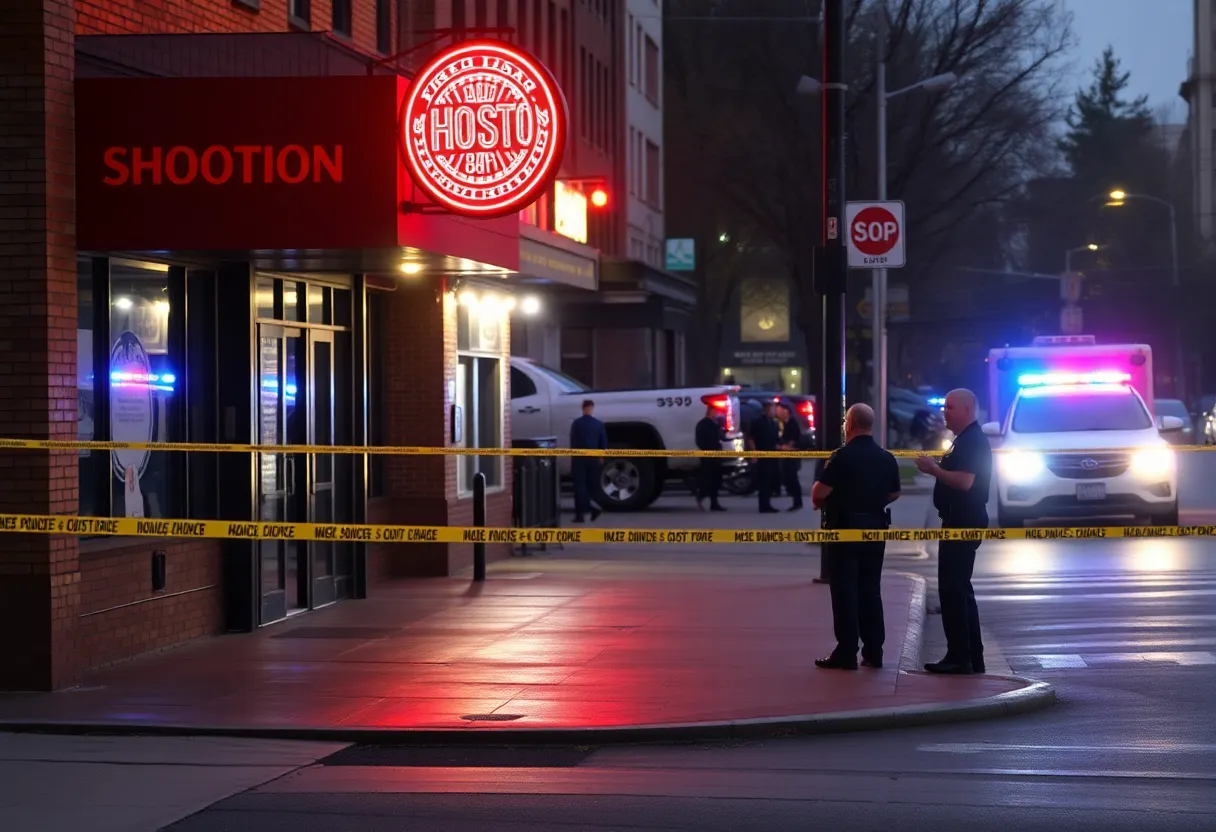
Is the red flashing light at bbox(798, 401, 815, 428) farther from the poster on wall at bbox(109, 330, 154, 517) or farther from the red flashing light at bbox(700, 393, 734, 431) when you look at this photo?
the poster on wall at bbox(109, 330, 154, 517)

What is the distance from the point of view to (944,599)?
12227mm

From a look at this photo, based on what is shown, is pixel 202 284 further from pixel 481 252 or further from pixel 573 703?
pixel 573 703

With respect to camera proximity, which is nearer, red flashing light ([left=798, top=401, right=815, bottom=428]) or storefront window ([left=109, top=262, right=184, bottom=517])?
storefront window ([left=109, top=262, right=184, bottom=517])

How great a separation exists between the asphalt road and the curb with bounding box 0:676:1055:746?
16 cm

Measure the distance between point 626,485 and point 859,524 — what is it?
1734 cm

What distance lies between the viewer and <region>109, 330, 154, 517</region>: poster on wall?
13205mm

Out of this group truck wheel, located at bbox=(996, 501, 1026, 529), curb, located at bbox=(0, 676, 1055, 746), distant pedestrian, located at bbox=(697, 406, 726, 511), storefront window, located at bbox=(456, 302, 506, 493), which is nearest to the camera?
curb, located at bbox=(0, 676, 1055, 746)

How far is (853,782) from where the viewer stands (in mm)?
8898

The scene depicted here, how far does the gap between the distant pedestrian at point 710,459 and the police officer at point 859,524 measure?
50.3ft

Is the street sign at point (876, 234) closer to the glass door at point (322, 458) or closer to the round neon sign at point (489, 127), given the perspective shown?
the glass door at point (322, 458)

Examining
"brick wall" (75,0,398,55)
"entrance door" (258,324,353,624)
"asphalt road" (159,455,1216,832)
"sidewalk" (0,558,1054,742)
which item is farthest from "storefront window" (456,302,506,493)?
"asphalt road" (159,455,1216,832)

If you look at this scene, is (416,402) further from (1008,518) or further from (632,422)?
(632,422)

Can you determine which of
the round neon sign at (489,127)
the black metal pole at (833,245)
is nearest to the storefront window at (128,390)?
the round neon sign at (489,127)

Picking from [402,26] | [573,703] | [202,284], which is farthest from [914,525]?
[573,703]
